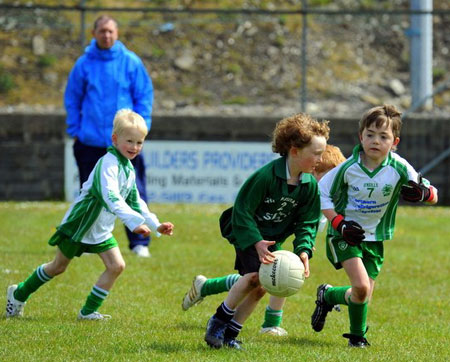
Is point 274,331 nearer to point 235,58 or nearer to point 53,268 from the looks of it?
point 53,268

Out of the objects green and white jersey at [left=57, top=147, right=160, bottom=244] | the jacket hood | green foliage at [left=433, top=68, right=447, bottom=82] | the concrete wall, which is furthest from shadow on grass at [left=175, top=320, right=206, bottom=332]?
green foliage at [left=433, top=68, right=447, bottom=82]

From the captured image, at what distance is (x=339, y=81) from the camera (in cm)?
2309

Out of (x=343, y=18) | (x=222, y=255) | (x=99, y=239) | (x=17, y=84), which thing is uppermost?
(x=343, y=18)

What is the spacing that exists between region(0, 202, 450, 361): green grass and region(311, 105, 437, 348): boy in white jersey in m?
0.38

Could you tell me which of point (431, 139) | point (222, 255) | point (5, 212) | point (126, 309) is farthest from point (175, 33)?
point (126, 309)

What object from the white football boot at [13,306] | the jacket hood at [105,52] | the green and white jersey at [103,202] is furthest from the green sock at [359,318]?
the jacket hood at [105,52]

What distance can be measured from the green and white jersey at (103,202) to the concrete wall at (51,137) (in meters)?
8.98

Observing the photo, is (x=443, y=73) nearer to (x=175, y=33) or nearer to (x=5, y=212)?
(x=175, y=33)

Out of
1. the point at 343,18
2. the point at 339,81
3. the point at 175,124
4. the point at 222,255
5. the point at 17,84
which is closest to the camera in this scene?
the point at 222,255

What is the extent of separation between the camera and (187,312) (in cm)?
757

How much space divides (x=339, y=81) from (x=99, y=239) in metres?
16.8

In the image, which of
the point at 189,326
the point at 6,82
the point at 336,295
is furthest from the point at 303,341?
the point at 6,82

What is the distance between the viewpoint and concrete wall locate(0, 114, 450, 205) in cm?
1591

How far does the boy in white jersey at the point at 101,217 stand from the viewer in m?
6.64
